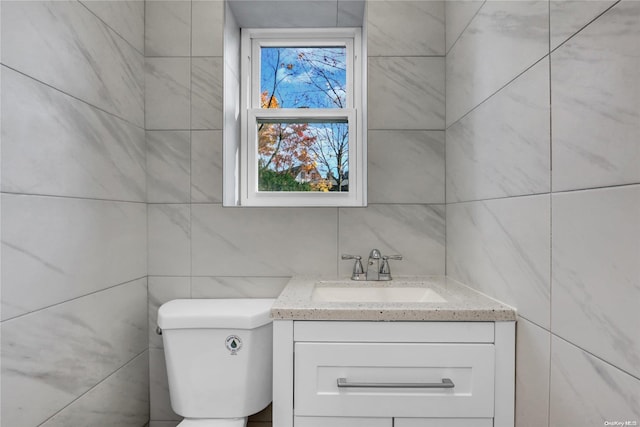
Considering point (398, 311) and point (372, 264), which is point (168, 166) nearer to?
point (372, 264)

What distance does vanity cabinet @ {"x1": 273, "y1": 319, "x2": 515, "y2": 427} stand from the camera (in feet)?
3.59

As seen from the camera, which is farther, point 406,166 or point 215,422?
point 406,166

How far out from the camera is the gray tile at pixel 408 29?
1686mm

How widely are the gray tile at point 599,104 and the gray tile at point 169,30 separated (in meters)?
1.44

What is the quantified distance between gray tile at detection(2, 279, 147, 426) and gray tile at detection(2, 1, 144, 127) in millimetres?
675

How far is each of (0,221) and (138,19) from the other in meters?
1.08

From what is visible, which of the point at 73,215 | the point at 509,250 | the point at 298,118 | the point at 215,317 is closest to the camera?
the point at 509,250

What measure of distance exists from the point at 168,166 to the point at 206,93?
35 centimetres

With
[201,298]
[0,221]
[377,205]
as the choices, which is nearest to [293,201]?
[377,205]

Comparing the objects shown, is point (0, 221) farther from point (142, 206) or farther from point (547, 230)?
point (547, 230)

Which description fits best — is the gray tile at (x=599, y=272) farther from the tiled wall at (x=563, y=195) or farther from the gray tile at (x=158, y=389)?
the gray tile at (x=158, y=389)

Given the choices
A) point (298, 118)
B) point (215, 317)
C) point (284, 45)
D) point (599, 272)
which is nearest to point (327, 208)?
point (298, 118)

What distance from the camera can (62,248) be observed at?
119 cm

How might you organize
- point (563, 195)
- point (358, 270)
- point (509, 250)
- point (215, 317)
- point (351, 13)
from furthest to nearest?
point (351, 13) → point (358, 270) → point (215, 317) → point (509, 250) → point (563, 195)
